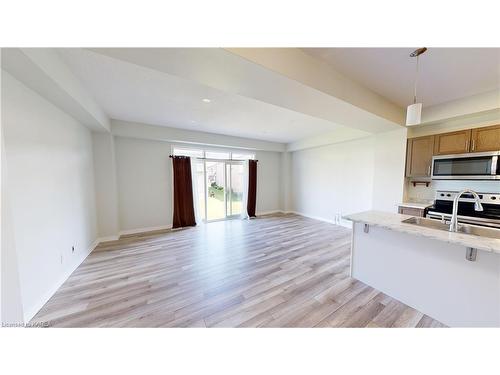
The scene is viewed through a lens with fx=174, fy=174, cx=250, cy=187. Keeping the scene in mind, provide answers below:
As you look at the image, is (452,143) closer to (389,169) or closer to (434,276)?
(389,169)

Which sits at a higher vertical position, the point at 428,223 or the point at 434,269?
the point at 428,223

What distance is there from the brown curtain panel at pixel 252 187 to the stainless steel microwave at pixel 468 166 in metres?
4.19

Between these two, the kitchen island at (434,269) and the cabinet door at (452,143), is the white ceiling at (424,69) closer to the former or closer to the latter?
the cabinet door at (452,143)

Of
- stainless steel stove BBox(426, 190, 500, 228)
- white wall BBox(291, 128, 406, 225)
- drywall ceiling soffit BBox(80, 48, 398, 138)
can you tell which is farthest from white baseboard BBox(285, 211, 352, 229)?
drywall ceiling soffit BBox(80, 48, 398, 138)

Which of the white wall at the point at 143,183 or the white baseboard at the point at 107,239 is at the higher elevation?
the white wall at the point at 143,183

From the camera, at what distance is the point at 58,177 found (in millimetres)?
2322

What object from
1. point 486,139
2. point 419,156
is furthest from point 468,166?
point 419,156

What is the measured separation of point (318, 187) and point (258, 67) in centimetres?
477

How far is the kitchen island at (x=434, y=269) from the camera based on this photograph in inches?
Result: 55.7

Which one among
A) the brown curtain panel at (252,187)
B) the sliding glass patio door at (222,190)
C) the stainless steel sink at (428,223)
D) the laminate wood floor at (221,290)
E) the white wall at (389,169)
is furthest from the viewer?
the brown curtain panel at (252,187)

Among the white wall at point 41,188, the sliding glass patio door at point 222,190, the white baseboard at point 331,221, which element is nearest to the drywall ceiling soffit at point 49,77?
the white wall at point 41,188

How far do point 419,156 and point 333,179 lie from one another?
2147mm

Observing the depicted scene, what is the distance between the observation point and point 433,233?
60.8 inches
